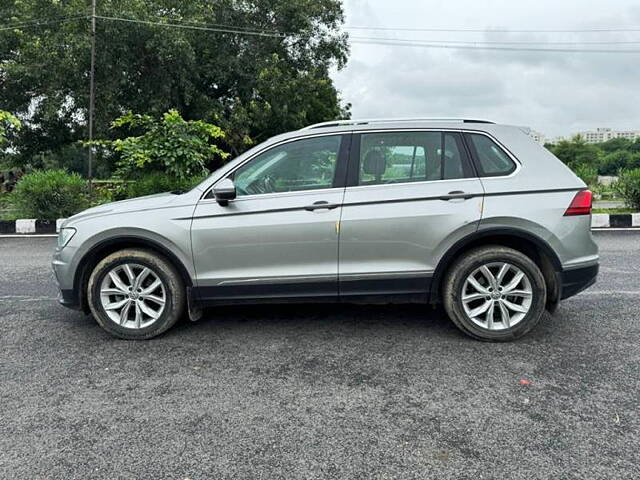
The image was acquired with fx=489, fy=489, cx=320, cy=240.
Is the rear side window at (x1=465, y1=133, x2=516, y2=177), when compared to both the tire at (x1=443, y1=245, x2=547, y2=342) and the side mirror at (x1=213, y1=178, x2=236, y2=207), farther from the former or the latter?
the side mirror at (x1=213, y1=178, x2=236, y2=207)

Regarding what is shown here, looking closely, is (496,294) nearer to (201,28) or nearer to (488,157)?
(488,157)

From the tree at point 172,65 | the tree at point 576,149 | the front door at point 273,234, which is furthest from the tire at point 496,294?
the tree at point 576,149

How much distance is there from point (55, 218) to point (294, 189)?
347 inches

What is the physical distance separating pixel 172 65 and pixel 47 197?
1027cm

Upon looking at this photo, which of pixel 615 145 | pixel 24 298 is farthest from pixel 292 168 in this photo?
pixel 615 145

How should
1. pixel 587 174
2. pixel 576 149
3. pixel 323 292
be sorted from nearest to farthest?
pixel 323 292, pixel 587 174, pixel 576 149

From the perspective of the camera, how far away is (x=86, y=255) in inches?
148

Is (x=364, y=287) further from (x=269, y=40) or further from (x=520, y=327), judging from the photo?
(x=269, y=40)

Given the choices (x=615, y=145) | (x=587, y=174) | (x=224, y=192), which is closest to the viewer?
(x=224, y=192)

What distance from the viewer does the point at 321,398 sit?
9.37ft

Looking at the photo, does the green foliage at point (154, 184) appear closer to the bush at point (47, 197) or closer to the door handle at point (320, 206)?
the bush at point (47, 197)

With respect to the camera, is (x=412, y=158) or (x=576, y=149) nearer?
(x=412, y=158)

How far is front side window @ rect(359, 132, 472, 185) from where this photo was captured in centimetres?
371

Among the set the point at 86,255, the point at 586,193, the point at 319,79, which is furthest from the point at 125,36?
the point at 586,193
